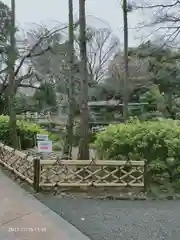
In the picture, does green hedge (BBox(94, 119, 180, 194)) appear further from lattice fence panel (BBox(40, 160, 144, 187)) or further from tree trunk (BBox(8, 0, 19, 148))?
tree trunk (BBox(8, 0, 19, 148))

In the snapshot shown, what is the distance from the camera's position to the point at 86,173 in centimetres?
553

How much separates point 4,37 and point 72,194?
794cm

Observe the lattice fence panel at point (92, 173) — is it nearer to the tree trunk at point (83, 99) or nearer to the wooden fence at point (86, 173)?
the wooden fence at point (86, 173)

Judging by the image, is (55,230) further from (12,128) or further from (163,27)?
(163,27)

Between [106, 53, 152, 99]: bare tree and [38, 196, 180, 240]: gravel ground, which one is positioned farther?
[106, 53, 152, 99]: bare tree

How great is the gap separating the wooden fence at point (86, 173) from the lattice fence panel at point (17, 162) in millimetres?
263

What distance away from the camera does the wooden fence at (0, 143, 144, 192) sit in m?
5.39

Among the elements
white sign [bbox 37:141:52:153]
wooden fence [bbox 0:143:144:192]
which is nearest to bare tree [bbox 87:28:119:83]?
white sign [bbox 37:141:52:153]

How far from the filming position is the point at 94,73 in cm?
2481

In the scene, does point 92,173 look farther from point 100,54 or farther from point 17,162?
point 100,54

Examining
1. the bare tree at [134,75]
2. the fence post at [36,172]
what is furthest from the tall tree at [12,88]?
the bare tree at [134,75]

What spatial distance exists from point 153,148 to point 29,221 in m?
2.80

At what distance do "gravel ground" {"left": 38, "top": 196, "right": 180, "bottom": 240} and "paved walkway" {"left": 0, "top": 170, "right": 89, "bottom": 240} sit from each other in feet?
0.49

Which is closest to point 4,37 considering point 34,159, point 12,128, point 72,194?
point 12,128
